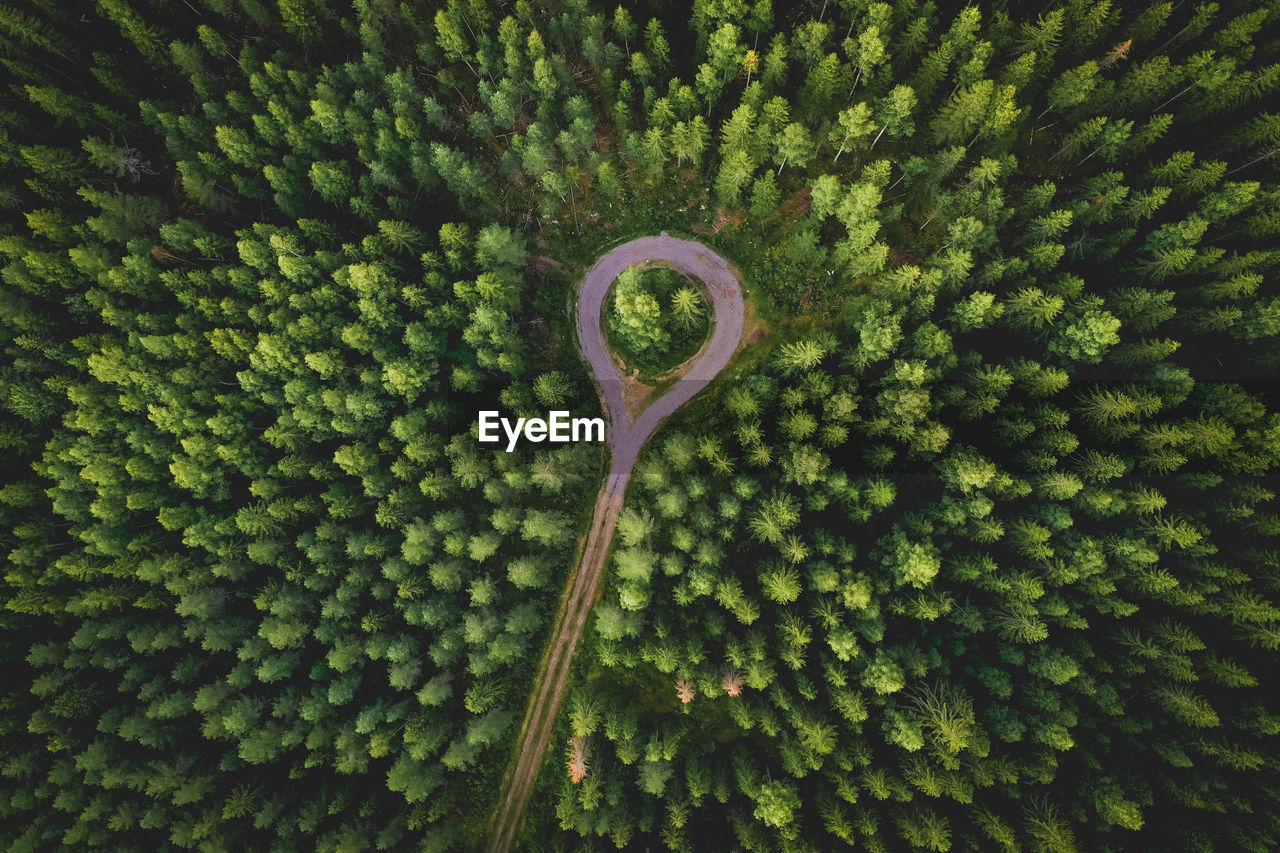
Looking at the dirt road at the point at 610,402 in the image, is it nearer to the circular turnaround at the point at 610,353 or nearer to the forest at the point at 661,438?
the circular turnaround at the point at 610,353

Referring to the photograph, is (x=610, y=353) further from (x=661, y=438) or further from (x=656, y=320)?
(x=661, y=438)

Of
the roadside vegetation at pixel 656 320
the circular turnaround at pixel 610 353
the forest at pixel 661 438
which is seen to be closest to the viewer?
Result: the forest at pixel 661 438

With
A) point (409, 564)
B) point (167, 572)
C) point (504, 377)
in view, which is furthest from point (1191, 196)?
point (167, 572)

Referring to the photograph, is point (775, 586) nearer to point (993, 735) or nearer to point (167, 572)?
point (993, 735)

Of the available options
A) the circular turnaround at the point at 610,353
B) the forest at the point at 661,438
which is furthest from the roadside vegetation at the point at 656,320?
the circular turnaround at the point at 610,353

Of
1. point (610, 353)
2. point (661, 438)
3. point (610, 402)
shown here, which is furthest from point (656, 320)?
point (661, 438)

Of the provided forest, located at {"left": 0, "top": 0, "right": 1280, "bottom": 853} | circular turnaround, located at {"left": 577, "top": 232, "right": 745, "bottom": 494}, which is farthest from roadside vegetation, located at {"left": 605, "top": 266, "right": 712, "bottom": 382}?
circular turnaround, located at {"left": 577, "top": 232, "right": 745, "bottom": 494}

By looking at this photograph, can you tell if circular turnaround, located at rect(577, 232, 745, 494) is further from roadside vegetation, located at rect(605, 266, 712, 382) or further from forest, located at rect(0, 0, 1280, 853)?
forest, located at rect(0, 0, 1280, 853)
